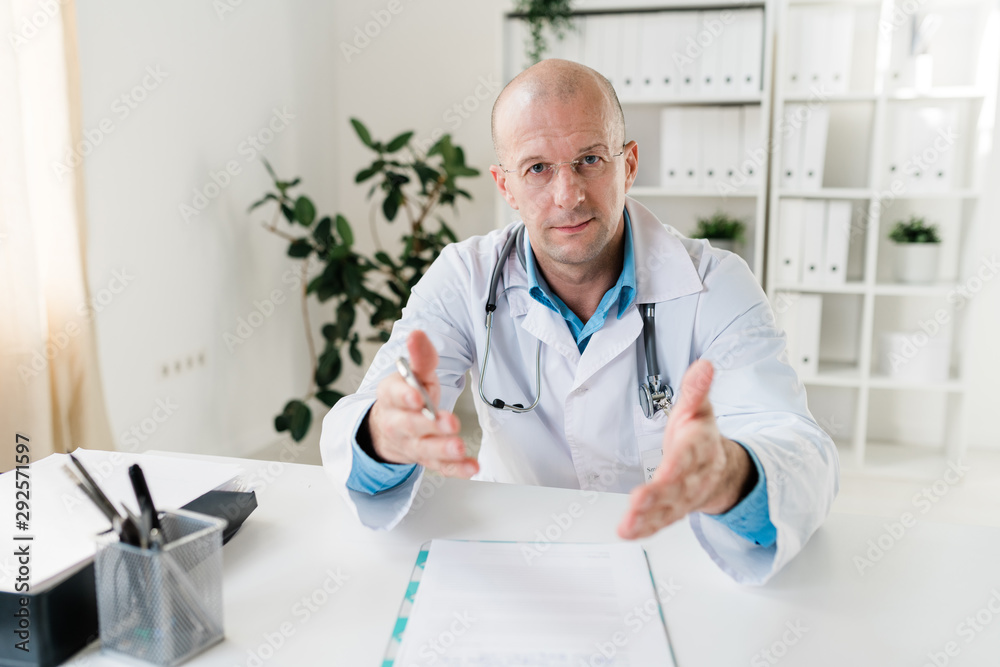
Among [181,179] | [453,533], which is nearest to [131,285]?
[181,179]

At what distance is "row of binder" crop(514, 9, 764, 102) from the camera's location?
2758 mm

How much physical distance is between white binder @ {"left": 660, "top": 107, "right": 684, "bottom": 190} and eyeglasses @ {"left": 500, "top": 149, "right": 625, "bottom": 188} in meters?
1.67

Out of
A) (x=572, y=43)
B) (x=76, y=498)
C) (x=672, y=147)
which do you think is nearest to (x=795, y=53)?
(x=672, y=147)

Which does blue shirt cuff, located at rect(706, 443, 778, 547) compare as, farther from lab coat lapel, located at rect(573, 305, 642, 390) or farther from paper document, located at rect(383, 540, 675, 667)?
lab coat lapel, located at rect(573, 305, 642, 390)

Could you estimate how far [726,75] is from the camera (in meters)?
2.79

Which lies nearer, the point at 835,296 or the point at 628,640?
the point at 628,640

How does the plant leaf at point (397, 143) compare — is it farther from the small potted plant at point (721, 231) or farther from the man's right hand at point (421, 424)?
the man's right hand at point (421, 424)

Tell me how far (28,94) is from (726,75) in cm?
228

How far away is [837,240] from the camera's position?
2.84m

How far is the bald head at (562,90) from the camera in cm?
128

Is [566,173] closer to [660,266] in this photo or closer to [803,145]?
[660,266]

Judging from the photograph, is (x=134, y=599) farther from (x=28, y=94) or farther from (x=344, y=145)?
(x=344, y=145)

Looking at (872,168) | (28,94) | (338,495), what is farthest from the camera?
(872,168)

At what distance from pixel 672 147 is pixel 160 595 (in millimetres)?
2595
